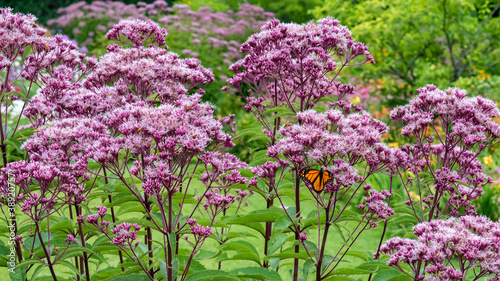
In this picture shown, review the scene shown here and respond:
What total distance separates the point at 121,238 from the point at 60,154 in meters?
0.64

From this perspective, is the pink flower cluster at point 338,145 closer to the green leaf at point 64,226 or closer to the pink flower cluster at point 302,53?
the pink flower cluster at point 302,53

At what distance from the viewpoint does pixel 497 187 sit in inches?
332

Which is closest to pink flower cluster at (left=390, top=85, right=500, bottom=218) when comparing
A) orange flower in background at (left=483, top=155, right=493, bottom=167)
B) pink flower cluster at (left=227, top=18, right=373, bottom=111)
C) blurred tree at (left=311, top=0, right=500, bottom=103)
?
pink flower cluster at (left=227, top=18, right=373, bottom=111)

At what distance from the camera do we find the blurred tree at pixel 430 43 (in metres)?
10.6

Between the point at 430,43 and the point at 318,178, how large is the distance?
32.2 ft

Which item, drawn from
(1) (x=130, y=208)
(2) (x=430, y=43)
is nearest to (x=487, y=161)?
(2) (x=430, y=43)

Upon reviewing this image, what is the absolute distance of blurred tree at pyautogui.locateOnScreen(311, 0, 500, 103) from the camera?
10562mm

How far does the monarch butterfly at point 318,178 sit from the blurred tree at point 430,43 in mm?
8212

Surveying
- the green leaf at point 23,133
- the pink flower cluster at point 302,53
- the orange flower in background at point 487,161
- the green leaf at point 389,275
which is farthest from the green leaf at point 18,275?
the orange flower in background at point 487,161

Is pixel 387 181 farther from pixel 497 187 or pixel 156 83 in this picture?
pixel 156 83

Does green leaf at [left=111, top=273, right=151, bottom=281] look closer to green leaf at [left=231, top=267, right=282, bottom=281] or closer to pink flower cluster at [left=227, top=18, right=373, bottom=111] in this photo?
green leaf at [left=231, top=267, right=282, bottom=281]

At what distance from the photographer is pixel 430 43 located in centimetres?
1142

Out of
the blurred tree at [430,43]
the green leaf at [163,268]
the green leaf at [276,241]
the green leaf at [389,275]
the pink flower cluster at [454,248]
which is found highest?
the blurred tree at [430,43]

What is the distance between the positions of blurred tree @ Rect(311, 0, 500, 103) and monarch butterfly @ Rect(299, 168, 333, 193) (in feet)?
26.9
